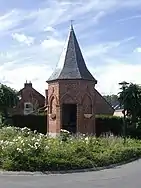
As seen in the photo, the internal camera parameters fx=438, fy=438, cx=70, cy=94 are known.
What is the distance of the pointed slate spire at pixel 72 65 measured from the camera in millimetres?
42562

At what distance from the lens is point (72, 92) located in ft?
137

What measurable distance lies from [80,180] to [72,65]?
28164mm

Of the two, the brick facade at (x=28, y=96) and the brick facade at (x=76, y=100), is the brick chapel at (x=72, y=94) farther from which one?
the brick facade at (x=28, y=96)

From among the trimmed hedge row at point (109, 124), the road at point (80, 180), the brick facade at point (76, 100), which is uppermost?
the brick facade at point (76, 100)

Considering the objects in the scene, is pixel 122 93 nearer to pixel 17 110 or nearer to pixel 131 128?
pixel 131 128

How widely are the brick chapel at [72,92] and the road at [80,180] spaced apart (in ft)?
76.1

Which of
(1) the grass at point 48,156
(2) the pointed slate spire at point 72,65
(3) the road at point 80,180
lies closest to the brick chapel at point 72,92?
(2) the pointed slate spire at point 72,65

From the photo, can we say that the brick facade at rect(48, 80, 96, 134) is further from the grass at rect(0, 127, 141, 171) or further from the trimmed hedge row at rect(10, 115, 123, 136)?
the grass at rect(0, 127, 141, 171)

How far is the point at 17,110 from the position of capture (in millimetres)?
61531

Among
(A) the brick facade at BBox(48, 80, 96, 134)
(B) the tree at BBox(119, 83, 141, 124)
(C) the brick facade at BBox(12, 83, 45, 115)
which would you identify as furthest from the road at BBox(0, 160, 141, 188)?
(C) the brick facade at BBox(12, 83, 45, 115)

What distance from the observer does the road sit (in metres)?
14.8

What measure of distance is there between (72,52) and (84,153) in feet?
A: 76.5

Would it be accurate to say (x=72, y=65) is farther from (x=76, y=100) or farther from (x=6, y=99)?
(x=6, y=99)

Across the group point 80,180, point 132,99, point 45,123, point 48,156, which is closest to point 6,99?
point 45,123
